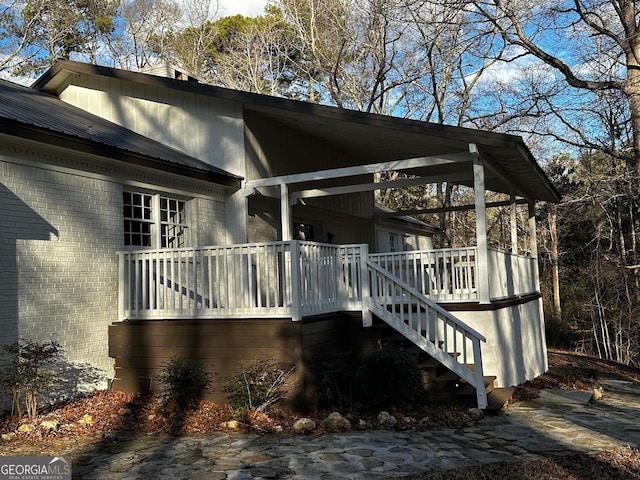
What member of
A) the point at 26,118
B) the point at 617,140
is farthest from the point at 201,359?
the point at 617,140

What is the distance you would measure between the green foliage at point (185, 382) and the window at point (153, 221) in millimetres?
2676

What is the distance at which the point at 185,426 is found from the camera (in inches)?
287

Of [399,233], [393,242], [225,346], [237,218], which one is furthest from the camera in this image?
[399,233]

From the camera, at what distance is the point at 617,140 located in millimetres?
25469

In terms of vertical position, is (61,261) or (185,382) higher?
(61,261)

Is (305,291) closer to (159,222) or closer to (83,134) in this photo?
(159,222)

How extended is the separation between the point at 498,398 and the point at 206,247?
4634 mm

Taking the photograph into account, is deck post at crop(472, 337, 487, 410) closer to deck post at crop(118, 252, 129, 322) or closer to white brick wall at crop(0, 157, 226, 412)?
deck post at crop(118, 252, 129, 322)

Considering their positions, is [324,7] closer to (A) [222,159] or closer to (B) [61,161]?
(A) [222,159]

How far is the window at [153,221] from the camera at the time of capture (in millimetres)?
9852

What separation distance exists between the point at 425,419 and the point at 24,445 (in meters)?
4.60

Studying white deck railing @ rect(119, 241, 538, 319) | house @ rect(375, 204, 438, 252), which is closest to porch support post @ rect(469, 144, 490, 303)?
white deck railing @ rect(119, 241, 538, 319)

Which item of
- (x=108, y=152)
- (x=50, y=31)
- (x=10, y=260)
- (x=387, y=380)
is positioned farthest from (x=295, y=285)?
(x=50, y=31)

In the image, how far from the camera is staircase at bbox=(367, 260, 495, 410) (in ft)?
26.4
